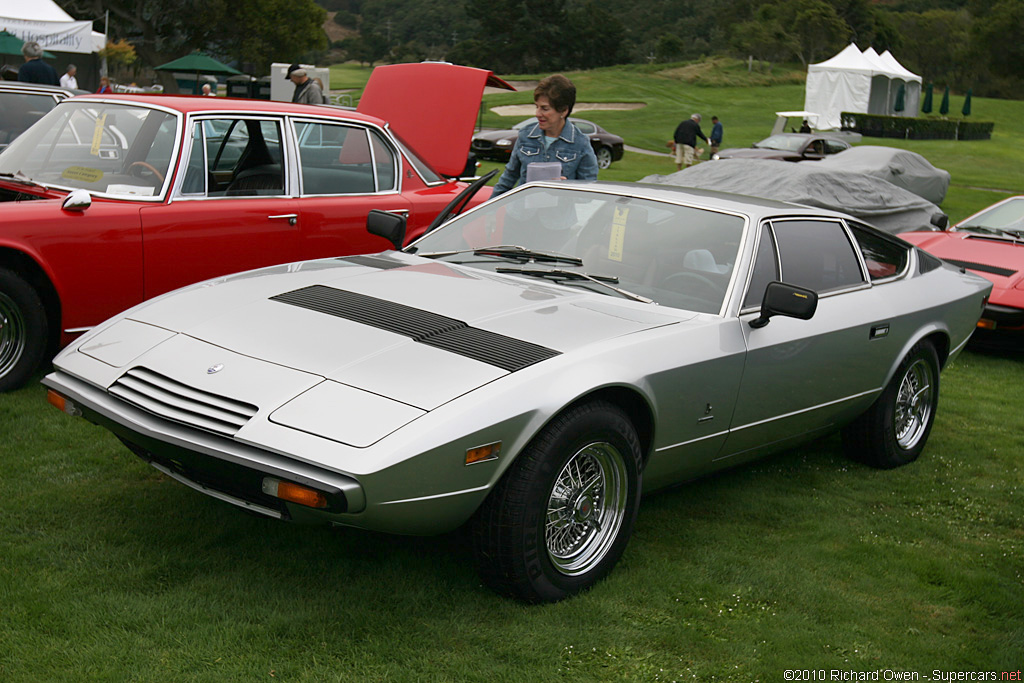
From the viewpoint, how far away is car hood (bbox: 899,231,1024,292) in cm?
814

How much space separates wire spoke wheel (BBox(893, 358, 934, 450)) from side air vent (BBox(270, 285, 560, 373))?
109 inches

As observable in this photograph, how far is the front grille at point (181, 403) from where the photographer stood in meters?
3.01

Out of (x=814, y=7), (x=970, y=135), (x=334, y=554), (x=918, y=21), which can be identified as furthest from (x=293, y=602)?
(x=918, y=21)

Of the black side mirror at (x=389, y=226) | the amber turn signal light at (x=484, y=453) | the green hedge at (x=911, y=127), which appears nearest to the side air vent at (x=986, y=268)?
the black side mirror at (x=389, y=226)

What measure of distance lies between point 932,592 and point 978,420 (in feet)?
9.73

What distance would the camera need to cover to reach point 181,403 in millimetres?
3133

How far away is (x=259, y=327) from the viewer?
349 cm

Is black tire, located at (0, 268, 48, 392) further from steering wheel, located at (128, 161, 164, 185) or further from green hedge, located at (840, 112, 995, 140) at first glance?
green hedge, located at (840, 112, 995, 140)

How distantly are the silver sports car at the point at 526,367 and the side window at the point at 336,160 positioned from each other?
4.65 feet

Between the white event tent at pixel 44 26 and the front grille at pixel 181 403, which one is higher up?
the white event tent at pixel 44 26

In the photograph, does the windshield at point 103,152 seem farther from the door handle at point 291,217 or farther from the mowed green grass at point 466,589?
the mowed green grass at point 466,589

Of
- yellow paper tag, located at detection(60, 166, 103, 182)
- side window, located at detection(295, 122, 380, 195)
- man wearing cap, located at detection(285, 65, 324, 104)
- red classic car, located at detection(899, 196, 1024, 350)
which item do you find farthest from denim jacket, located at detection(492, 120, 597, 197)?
man wearing cap, located at detection(285, 65, 324, 104)

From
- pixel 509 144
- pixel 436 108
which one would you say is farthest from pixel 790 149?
pixel 436 108

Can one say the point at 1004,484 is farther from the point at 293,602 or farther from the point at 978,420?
the point at 293,602
